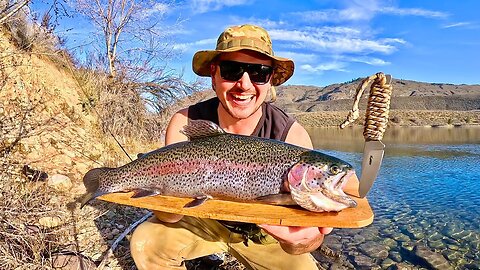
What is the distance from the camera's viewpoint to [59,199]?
5.79 meters

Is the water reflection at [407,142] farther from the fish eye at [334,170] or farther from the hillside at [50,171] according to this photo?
the fish eye at [334,170]

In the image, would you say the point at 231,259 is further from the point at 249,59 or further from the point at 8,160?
the point at 8,160

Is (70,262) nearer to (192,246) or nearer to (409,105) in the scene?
(192,246)

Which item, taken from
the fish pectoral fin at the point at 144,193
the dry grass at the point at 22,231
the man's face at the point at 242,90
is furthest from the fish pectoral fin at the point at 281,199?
the dry grass at the point at 22,231

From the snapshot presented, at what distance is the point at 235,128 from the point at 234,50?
2.90ft

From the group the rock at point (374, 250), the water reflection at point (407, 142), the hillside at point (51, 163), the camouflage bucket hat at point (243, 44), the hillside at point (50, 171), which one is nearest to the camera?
the camouflage bucket hat at point (243, 44)

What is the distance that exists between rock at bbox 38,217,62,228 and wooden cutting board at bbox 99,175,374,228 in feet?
6.58

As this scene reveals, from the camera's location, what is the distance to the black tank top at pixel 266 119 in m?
3.92

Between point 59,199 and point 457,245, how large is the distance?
300 inches

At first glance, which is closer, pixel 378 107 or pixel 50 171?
pixel 378 107

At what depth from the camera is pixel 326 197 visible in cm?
271

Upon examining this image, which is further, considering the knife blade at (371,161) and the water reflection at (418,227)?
the water reflection at (418,227)

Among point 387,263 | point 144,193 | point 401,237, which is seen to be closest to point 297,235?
point 144,193

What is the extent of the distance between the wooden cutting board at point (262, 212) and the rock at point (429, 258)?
4817 mm
